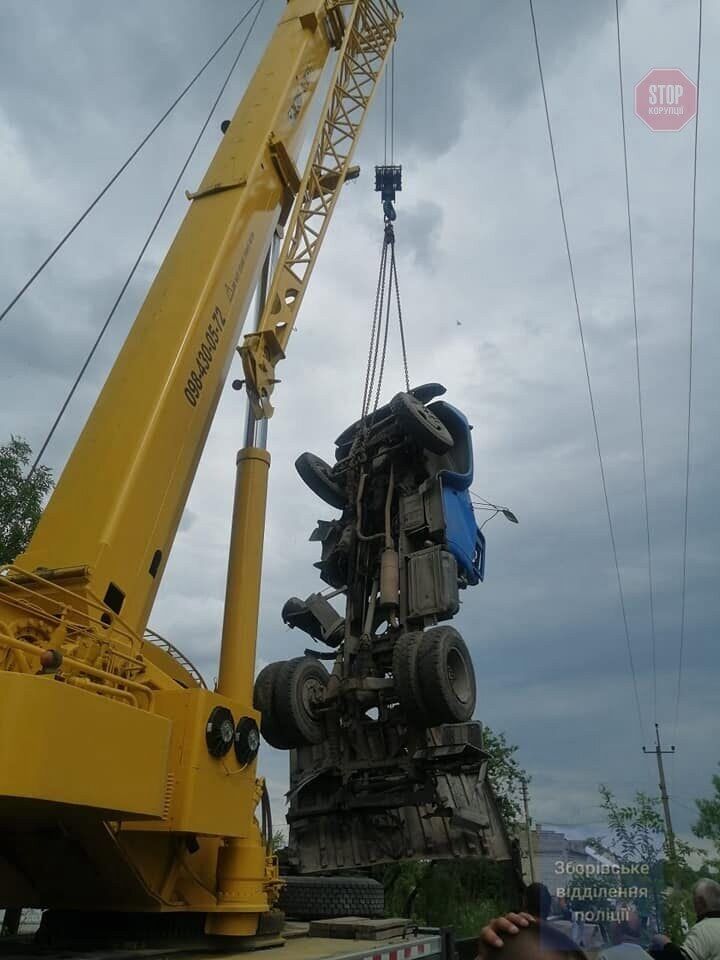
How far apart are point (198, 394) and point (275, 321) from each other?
2.36m

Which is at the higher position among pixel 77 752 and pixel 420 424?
pixel 420 424

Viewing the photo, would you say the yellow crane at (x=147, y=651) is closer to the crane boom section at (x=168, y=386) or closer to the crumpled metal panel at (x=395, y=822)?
the crane boom section at (x=168, y=386)

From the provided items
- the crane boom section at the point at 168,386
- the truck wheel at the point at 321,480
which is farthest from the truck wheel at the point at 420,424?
the crane boom section at the point at 168,386

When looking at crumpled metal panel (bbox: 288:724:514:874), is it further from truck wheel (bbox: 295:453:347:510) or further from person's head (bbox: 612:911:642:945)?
person's head (bbox: 612:911:642:945)

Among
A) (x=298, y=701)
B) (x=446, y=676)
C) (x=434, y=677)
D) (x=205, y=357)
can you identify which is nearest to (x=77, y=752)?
(x=205, y=357)

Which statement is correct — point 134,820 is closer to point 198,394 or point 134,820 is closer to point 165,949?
point 165,949

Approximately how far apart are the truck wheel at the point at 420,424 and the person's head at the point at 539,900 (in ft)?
31.5

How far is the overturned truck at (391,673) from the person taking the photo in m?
10.5

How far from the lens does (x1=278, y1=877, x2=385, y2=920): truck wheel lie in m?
7.37

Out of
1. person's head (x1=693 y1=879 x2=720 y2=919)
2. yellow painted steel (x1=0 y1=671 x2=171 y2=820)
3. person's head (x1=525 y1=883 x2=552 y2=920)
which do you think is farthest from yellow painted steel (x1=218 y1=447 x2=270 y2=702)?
person's head (x1=525 y1=883 x2=552 y2=920)

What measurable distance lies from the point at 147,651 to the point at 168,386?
207 cm

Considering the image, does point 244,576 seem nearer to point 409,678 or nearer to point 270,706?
point 409,678

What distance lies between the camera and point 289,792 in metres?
11.4

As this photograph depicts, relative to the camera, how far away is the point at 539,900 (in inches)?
112
